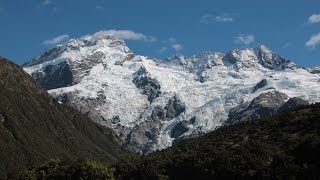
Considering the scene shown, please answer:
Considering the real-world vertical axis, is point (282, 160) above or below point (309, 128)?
below

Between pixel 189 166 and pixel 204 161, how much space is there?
5.57m

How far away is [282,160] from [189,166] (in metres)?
30.2

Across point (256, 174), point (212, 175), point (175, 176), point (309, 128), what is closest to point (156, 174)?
point (175, 176)

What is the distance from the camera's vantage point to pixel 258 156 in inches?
7259

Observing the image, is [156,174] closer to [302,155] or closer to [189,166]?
[189,166]

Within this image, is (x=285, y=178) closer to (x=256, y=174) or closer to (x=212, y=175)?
(x=256, y=174)

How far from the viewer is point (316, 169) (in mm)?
166250

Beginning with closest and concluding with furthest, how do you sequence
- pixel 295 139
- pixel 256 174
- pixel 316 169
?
pixel 316 169
pixel 256 174
pixel 295 139

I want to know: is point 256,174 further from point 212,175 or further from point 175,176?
point 175,176

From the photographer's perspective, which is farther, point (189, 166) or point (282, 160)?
point (189, 166)

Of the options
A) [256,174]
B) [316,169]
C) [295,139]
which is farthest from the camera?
[295,139]

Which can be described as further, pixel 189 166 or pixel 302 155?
pixel 189 166

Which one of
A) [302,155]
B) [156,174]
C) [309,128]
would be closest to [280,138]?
[309,128]

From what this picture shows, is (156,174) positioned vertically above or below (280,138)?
below
